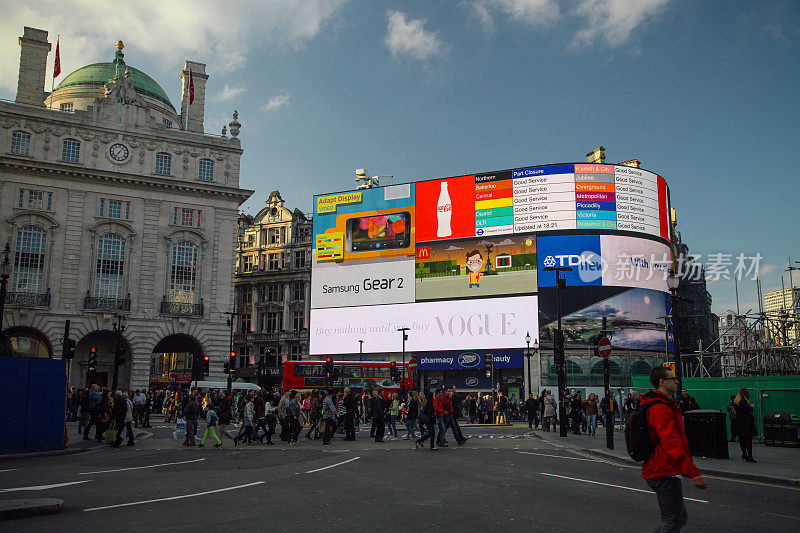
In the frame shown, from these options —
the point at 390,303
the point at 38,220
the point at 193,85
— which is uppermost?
the point at 193,85

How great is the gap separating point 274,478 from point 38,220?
4269 cm

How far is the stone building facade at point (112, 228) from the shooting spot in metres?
46.9

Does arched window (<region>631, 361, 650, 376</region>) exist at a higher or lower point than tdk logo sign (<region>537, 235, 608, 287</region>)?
lower

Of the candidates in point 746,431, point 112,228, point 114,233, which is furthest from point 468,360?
point 746,431

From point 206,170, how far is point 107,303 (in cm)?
1281

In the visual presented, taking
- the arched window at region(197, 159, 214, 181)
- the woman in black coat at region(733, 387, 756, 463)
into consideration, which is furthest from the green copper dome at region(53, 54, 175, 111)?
the woman in black coat at region(733, 387, 756, 463)

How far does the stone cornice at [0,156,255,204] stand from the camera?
4691 cm

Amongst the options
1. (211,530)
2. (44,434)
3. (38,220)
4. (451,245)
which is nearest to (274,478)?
(211,530)

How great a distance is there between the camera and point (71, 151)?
48.9 m

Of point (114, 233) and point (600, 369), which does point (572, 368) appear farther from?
point (114, 233)

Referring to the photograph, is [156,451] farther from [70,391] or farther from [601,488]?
[70,391]

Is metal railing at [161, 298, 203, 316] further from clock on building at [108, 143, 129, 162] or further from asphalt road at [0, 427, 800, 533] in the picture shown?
asphalt road at [0, 427, 800, 533]

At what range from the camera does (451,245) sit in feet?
191

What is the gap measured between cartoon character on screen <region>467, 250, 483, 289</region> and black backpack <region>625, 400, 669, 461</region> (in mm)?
51191
